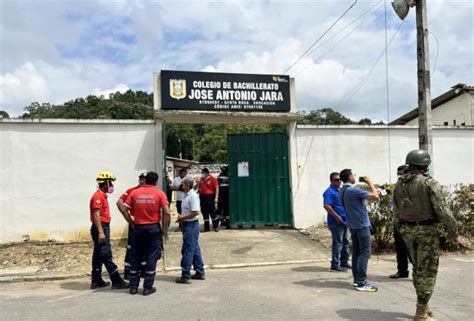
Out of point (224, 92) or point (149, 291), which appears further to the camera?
point (224, 92)

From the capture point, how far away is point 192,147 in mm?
65500

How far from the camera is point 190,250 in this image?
6.84m

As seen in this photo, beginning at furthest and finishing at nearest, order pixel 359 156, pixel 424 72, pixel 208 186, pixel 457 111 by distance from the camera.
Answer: pixel 457 111 → pixel 359 156 → pixel 208 186 → pixel 424 72

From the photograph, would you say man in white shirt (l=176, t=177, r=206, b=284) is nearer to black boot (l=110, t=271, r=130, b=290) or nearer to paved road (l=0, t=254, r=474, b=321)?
paved road (l=0, t=254, r=474, b=321)

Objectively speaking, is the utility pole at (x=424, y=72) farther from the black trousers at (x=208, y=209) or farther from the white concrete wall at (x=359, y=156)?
the black trousers at (x=208, y=209)

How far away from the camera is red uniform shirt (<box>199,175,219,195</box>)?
35.8ft

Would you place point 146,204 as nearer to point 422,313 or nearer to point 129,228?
point 129,228

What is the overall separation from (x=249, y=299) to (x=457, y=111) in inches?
831

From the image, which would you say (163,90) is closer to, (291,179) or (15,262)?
(291,179)

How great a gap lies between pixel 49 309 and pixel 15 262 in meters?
3.26

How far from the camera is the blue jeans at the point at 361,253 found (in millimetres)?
6285

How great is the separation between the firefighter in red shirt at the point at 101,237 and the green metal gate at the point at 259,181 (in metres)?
4.79

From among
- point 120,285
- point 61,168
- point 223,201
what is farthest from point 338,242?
point 61,168

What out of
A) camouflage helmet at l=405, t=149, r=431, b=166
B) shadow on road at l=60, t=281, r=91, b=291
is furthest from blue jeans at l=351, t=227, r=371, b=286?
shadow on road at l=60, t=281, r=91, b=291
